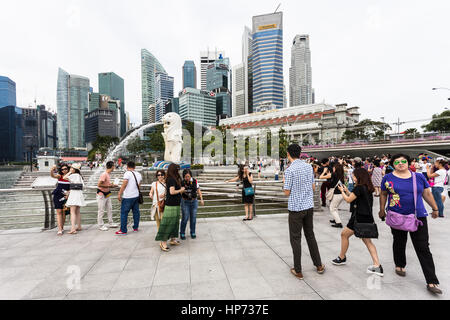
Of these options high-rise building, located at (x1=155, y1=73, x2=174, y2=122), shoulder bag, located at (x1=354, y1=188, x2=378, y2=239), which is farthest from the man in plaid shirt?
high-rise building, located at (x1=155, y1=73, x2=174, y2=122)

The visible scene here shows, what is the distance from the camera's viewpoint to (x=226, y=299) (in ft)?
8.64

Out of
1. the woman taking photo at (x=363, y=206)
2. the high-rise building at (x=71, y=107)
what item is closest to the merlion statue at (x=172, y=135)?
the woman taking photo at (x=363, y=206)

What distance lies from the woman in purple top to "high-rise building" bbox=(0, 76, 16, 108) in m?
203

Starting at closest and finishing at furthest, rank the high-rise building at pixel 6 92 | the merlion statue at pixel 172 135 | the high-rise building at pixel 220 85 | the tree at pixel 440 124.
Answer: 1. the merlion statue at pixel 172 135
2. the tree at pixel 440 124
3. the high-rise building at pixel 6 92
4. the high-rise building at pixel 220 85

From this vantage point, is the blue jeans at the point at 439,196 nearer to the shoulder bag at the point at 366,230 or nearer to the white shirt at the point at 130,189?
the shoulder bag at the point at 366,230

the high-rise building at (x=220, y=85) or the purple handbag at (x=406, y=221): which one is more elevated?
the high-rise building at (x=220, y=85)

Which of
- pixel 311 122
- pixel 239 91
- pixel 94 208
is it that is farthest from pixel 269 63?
pixel 94 208

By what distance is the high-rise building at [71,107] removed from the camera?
181 m

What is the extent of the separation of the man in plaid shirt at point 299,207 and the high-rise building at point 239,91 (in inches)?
7018

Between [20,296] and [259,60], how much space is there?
5912 inches

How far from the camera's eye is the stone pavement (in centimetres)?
277

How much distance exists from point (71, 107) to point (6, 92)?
178 feet

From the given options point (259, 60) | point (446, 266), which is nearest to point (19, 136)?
point (259, 60)

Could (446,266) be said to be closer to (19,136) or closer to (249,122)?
(249,122)
